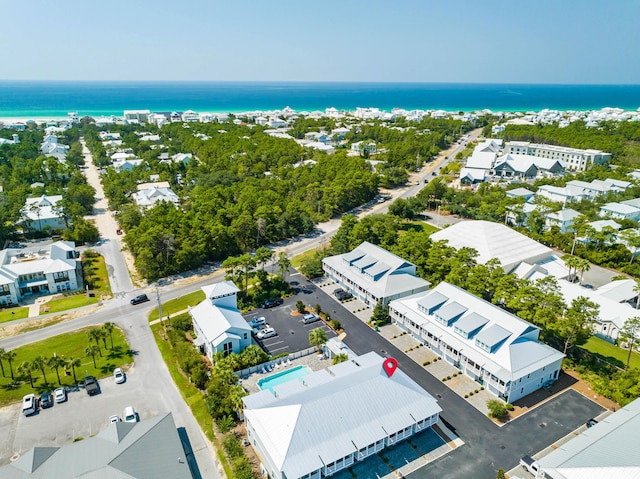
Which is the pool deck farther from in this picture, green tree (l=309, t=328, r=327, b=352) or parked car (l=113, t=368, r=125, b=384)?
parked car (l=113, t=368, r=125, b=384)

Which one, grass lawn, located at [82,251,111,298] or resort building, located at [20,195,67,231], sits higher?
resort building, located at [20,195,67,231]

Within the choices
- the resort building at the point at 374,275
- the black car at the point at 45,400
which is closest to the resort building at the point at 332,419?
the resort building at the point at 374,275

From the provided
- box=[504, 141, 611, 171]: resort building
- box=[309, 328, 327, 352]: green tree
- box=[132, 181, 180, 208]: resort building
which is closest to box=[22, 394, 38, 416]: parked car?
box=[309, 328, 327, 352]: green tree

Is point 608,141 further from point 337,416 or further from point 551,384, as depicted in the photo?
point 337,416

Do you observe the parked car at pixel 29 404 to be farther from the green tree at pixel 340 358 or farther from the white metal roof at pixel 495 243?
the white metal roof at pixel 495 243

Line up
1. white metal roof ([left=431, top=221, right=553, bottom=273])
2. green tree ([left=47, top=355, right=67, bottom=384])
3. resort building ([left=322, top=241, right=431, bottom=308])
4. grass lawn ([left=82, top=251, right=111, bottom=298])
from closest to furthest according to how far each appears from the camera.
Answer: green tree ([left=47, top=355, right=67, bottom=384]) → resort building ([left=322, top=241, right=431, bottom=308]) → grass lawn ([left=82, top=251, right=111, bottom=298]) → white metal roof ([left=431, top=221, right=553, bottom=273])

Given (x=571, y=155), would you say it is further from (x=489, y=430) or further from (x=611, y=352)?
(x=489, y=430)
